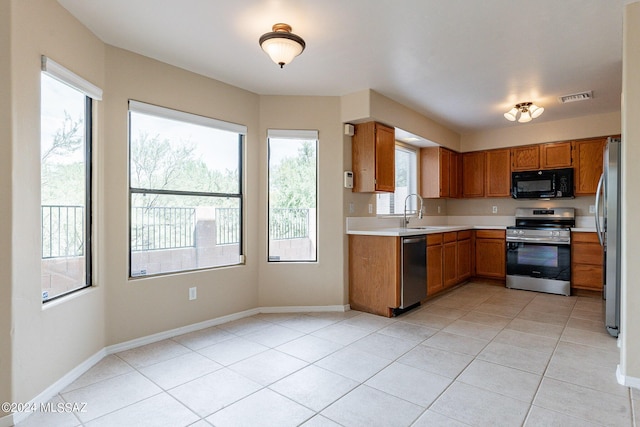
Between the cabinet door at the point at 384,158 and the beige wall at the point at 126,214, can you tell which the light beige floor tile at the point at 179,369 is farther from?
the cabinet door at the point at 384,158

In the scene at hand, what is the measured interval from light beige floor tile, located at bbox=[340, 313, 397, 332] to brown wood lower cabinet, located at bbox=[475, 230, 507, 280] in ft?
8.53

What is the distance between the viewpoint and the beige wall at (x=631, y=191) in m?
2.17

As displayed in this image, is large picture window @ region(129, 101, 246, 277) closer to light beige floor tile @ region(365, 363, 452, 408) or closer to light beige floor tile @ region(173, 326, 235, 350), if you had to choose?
light beige floor tile @ region(173, 326, 235, 350)

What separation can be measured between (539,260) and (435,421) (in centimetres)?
397

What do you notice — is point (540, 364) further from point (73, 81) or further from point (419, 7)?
point (73, 81)

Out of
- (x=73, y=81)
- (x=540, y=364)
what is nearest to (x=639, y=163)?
(x=540, y=364)

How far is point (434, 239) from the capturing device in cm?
438

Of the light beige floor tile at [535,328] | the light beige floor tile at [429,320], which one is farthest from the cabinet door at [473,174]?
the light beige floor tile at [429,320]

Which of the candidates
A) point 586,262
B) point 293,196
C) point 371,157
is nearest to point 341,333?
point 293,196

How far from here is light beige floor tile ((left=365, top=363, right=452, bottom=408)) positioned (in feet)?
6.83

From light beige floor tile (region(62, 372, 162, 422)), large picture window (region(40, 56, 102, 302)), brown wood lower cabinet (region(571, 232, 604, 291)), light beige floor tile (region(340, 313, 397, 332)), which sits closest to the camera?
light beige floor tile (region(62, 372, 162, 422))

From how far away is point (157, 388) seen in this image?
219cm

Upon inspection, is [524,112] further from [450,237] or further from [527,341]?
[527,341]
